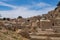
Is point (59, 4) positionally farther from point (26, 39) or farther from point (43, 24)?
point (26, 39)

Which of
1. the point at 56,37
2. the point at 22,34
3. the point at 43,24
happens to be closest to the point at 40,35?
the point at 56,37

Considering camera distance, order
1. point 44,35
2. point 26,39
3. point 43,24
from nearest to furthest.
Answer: point 44,35 → point 26,39 → point 43,24

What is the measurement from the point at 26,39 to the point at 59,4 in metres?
43.7

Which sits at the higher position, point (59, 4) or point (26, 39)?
point (59, 4)

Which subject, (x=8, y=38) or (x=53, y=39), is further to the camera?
(x=8, y=38)

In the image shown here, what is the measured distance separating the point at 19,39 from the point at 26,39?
1243 millimetres

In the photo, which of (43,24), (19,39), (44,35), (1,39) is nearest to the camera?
(44,35)

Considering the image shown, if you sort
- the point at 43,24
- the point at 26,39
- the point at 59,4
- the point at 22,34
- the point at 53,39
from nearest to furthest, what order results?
the point at 53,39
the point at 26,39
the point at 22,34
the point at 43,24
the point at 59,4

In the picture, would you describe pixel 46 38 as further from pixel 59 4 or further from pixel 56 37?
pixel 59 4

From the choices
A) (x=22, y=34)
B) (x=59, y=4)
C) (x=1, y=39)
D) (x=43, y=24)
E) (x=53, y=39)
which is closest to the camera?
(x=53, y=39)

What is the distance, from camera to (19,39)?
14773 mm

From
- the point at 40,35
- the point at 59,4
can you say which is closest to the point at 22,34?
the point at 40,35

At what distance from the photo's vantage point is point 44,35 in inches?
465

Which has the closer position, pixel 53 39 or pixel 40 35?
pixel 53 39
